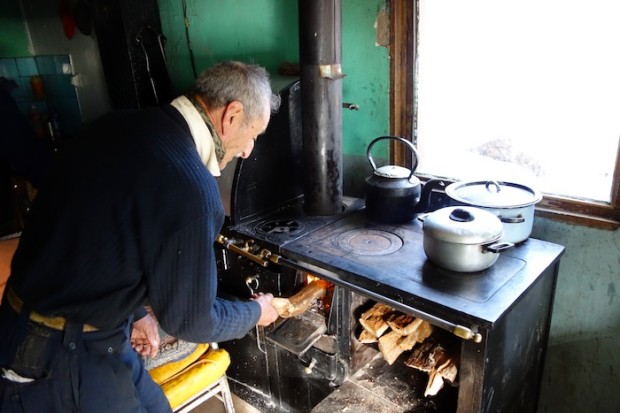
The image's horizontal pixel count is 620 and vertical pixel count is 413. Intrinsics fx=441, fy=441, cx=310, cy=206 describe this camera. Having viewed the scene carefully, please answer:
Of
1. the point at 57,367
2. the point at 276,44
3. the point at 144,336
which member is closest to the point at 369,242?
the point at 144,336

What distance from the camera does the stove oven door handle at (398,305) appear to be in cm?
108

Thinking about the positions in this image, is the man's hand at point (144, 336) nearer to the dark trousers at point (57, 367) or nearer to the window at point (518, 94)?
the dark trousers at point (57, 367)

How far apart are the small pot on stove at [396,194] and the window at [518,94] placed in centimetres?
26

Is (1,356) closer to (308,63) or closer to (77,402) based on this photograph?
(77,402)

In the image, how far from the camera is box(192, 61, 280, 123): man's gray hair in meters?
1.09

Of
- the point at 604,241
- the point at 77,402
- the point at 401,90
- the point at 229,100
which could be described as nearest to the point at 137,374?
the point at 77,402

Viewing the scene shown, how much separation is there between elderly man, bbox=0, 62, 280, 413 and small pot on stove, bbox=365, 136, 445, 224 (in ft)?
1.92

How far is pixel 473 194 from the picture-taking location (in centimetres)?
144

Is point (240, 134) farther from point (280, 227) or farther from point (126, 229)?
point (280, 227)

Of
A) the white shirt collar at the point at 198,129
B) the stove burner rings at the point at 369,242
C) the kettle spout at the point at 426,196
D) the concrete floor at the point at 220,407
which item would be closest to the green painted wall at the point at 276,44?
the kettle spout at the point at 426,196

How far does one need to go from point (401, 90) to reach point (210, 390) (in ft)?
4.66

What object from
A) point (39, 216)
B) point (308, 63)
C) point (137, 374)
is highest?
point (308, 63)

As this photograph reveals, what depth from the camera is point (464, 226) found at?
1.18 meters

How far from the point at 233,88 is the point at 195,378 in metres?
1.03
